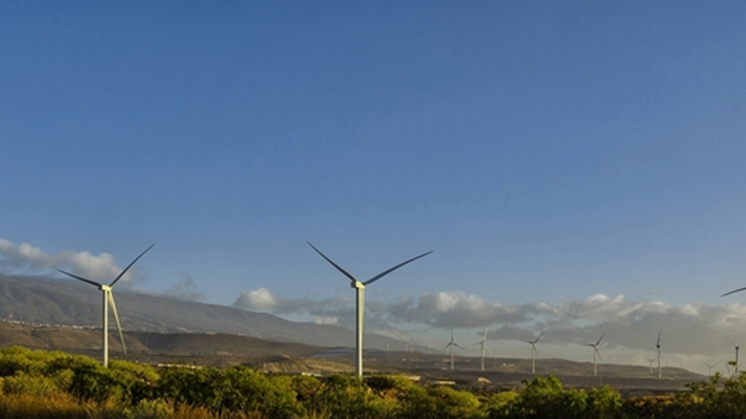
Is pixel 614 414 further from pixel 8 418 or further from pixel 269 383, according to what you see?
pixel 8 418

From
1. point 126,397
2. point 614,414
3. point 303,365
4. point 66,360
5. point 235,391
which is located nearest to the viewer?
point 614,414

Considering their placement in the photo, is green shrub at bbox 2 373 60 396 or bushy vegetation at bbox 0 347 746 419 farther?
green shrub at bbox 2 373 60 396

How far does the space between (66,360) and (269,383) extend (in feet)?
51.1

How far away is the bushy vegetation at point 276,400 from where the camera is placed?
79.6 feet

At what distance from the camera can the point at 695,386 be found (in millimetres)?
25547

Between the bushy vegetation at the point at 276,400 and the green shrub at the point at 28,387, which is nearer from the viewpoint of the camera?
the bushy vegetation at the point at 276,400

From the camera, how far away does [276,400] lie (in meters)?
26.9

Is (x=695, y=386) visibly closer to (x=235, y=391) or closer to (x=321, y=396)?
(x=321, y=396)

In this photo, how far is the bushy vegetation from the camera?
24.3 meters

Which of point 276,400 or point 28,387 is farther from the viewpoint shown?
point 28,387

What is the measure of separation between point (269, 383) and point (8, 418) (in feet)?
29.6

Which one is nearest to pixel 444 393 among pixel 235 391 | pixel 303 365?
pixel 235 391

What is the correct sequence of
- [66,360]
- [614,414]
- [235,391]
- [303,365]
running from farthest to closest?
[303,365]
[66,360]
[235,391]
[614,414]

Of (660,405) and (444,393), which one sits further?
(444,393)
